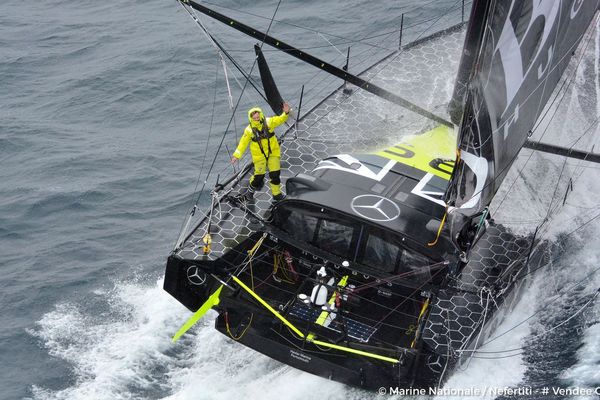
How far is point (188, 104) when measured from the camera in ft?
66.7

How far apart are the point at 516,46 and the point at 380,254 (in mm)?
3412

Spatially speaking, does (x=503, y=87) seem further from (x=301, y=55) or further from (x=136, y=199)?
(x=136, y=199)

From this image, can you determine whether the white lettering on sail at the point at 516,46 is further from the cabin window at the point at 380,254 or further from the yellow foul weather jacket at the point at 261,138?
the yellow foul weather jacket at the point at 261,138

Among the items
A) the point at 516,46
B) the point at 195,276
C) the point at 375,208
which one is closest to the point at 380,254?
the point at 375,208

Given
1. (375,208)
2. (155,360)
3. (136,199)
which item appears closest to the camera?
(375,208)

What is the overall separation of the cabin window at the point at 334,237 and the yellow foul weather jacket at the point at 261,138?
1.51 meters

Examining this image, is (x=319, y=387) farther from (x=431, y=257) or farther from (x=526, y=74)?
(x=526, y=74)

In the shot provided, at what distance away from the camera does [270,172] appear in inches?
518

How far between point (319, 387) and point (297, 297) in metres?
1.26

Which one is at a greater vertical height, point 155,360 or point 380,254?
point 380,254

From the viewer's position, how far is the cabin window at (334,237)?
472 inches

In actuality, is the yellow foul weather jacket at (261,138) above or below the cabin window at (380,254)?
above

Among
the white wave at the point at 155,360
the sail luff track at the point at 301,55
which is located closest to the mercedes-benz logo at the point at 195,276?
the white wave at the point at 155,360

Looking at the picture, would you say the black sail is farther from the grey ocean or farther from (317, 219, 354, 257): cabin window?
the grey ocean
